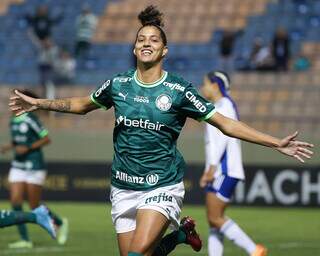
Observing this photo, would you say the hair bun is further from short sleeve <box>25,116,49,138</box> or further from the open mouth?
short sleeve <box>25,116,49,138</box>

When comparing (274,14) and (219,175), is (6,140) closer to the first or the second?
(274,14)

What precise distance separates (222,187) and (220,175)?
0.62 feet

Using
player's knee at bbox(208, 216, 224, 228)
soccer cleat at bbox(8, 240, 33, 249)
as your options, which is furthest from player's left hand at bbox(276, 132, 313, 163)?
soccer cleat at bbox(8, 240, 33, 249)

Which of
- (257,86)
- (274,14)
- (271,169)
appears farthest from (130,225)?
(274,14)

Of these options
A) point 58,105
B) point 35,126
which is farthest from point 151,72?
point 35,126

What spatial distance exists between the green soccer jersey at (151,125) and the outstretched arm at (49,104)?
0.38 metres

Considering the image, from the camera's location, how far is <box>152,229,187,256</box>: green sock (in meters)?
8.54

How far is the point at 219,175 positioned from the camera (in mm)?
11719

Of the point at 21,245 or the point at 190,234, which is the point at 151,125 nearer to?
the point at 190,234

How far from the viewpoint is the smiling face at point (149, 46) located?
8000 millimetres

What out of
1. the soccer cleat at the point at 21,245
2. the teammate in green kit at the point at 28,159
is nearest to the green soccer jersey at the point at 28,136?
the teammate in green kit at the point at 28,159

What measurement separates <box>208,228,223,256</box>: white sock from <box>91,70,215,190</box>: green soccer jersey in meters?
3.52

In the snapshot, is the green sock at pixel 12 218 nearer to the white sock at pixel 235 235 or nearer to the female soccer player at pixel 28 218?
the female soccer player at pixel 28 218

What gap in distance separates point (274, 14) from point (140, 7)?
4051mm
